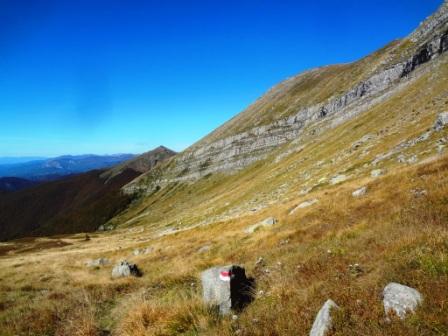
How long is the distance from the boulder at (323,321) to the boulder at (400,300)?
3.26ft

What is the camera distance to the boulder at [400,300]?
19.4 feet

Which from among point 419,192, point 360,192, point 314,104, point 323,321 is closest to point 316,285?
point 323,321

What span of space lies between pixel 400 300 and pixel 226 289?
426 centimetres

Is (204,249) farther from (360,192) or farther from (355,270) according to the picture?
(355,270)

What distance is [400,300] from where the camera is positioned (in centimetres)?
615

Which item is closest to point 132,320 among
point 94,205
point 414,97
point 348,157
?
point 348,157

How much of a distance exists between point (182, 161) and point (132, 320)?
589 feet

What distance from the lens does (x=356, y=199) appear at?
19.0m

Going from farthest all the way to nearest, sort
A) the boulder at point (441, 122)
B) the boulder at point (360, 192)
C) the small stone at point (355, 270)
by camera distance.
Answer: the boulder at point (441, 122), the boulder at point (360, 192), the small stone at point (355, 270)

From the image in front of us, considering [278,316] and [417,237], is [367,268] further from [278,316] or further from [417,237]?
[278,316]

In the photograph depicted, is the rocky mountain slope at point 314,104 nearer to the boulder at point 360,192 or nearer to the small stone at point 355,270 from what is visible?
the boulder at point 360,192

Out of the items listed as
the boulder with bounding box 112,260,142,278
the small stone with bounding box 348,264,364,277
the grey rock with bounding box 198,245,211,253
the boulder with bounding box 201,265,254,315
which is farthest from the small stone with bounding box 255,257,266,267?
the grey rock with bounding box 198,245,211,253

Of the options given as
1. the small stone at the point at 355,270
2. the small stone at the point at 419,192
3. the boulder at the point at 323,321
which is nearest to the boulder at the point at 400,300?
the boulder at the point at 323,321

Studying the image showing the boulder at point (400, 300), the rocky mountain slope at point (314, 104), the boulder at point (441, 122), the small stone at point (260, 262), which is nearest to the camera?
the boulder at point (400, 300)
